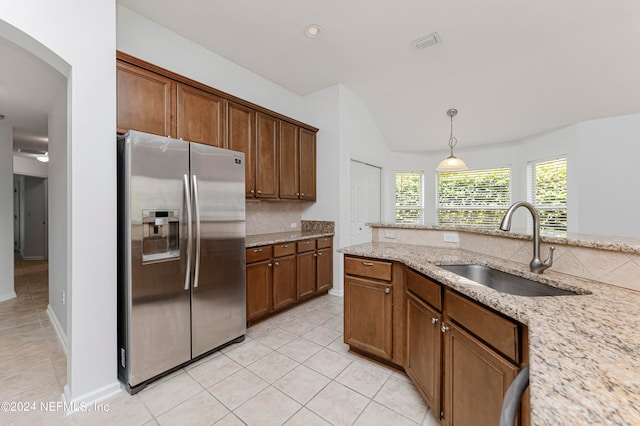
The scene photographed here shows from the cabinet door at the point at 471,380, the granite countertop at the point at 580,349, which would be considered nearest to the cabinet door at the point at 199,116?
Result: the granite countertop at the point at 580,349

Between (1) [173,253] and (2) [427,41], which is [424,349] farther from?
(2) [427,41]

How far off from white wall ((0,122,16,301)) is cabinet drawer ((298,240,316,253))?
4251mm

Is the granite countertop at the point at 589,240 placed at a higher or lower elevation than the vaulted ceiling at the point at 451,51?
lower

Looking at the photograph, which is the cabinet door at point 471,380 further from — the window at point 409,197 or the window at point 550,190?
the window at point 409,197

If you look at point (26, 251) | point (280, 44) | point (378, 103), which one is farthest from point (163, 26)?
point (26, 251)

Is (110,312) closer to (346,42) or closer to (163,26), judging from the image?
(163,26)

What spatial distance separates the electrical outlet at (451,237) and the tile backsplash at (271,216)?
233 cm

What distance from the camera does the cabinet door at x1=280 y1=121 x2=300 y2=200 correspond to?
3633 millimetres

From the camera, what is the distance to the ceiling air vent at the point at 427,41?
2918 mm

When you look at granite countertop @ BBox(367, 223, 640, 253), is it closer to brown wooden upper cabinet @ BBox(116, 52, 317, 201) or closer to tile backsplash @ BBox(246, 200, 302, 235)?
brown wooden upper cabinet @ BBox(116, 52, 317, 201)

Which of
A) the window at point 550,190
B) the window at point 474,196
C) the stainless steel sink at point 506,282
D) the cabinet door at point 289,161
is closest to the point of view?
the stainless steel sink at point 506,282

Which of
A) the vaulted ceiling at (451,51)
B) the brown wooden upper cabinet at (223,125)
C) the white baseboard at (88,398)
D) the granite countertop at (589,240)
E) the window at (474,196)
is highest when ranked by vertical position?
the vaulted ceiling at (451,51)

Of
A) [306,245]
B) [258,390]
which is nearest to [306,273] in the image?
[306,245]

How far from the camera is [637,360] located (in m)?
0.63
